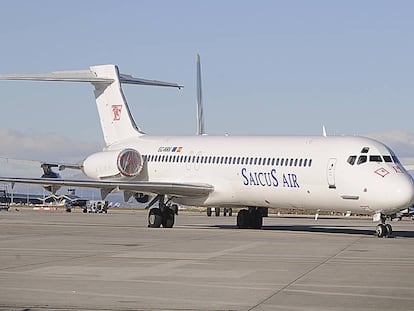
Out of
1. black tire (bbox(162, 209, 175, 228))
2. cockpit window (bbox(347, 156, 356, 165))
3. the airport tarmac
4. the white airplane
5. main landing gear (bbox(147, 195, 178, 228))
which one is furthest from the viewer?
black tire (bbox(162, 209, 175, 228))

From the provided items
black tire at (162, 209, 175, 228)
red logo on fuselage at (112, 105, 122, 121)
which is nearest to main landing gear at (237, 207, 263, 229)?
black tire at (162, 209, 175, 228)

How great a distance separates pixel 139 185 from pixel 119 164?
420cm

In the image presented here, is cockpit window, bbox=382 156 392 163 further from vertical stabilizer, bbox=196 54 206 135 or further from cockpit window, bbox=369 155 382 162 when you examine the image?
vertical stabilizer, bbox=196 54 206 135

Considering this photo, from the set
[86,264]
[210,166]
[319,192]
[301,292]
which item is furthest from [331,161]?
[301,292]

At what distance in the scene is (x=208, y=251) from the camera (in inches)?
815

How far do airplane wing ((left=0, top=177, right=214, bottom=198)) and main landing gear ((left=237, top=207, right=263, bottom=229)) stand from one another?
6.87 feet

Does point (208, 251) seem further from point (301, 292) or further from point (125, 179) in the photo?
point (125, 179)

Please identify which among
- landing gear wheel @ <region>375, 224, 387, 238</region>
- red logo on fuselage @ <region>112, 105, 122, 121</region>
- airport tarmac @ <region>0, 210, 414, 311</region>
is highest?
red logo on fuselage @ <region>112, 105, 122, 121</region>

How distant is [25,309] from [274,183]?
68.2 ft

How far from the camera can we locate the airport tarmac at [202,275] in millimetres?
11602

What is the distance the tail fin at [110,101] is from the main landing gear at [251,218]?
24.3ft

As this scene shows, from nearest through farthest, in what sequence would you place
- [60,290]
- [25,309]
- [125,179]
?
[25,309] < [60,290] < [125,179]

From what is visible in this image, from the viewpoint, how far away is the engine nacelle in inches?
1448

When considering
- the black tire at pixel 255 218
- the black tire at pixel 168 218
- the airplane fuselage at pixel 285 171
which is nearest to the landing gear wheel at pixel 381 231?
the airplane fuselage at pixel 285 171
